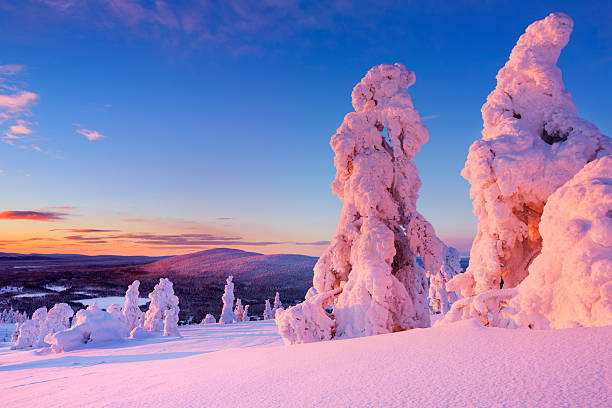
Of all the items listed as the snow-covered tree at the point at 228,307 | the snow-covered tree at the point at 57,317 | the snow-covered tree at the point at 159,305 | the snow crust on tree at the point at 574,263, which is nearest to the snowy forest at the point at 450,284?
the snow crust on tree at the point at 574,263

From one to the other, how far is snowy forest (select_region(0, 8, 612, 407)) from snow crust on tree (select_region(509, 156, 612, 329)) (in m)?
0.02

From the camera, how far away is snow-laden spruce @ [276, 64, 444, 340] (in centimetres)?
1127

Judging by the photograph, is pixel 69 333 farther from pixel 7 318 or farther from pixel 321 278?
pixel 7 318

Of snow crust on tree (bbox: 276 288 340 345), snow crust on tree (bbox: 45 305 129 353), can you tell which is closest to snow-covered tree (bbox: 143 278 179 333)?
snow crust on tree (bbox: 45 305 129 353)

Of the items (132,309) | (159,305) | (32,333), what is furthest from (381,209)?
(32,333)

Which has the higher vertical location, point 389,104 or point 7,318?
point 389,104

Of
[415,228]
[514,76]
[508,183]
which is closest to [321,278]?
[415,228]

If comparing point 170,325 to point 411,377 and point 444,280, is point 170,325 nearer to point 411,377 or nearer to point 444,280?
point 444,280

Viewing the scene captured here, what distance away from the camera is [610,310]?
3814 mm

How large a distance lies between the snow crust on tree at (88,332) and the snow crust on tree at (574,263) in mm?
15824

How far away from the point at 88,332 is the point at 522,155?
16.9 metres

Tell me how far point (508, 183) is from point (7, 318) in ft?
214

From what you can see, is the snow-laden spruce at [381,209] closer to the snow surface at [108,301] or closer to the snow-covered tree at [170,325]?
the snow-covered tree at [170,325]

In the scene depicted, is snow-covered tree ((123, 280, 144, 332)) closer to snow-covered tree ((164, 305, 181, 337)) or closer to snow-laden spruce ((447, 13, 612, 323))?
snow-covered tree ((164, 305, 181, 337))
